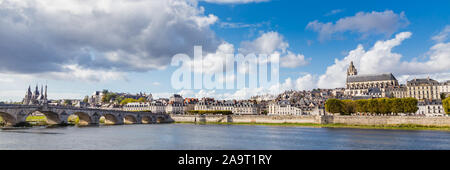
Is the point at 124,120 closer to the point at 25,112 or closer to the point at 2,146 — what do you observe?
the point at 25,112

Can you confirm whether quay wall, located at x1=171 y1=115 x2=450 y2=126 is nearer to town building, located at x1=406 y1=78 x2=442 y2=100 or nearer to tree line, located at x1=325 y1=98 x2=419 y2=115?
tree line, located at x1=325 y1=98 x2=419 y2=115

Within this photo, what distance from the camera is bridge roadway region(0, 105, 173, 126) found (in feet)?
145

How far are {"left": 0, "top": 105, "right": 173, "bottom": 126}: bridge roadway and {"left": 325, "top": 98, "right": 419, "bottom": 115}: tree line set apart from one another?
39587mm

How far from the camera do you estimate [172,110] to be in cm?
10256

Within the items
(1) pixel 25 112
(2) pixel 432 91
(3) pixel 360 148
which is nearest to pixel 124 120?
(1) pixel 25 112

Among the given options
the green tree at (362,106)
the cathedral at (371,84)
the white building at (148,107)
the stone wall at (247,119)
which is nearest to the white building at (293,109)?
the stone wall at (247,119)

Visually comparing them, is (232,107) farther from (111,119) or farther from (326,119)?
(111,119)

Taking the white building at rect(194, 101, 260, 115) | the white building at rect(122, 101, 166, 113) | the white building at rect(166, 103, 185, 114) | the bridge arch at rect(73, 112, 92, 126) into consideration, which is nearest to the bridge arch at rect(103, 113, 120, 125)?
the bridge arch at rect(73, 112, 92, 126)

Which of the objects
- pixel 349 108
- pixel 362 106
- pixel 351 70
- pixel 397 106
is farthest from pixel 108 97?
pixel 397 106

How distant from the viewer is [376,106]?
205ft

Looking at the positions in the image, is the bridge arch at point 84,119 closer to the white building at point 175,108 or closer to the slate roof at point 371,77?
the white building at point 175,108

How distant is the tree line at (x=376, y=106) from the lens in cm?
5925

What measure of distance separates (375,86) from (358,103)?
54654 mm
